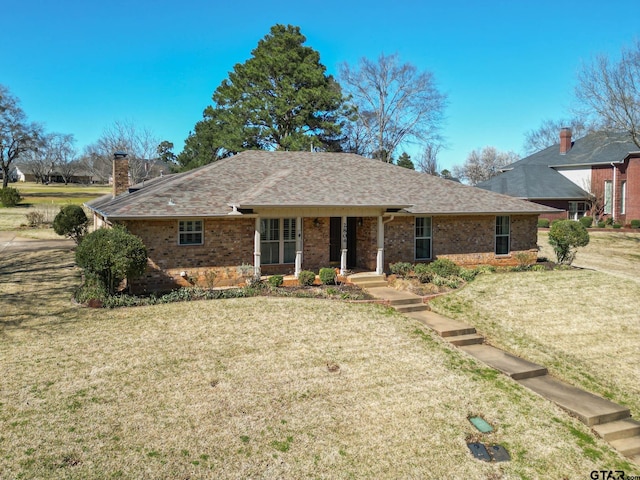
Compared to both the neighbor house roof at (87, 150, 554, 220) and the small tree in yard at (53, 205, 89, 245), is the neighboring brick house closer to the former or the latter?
the neighbor house roof at (87, 150, 554, 220)

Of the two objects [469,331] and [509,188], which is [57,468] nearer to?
[469,331]

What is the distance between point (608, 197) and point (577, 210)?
3083 mm

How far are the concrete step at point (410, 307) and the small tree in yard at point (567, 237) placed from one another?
9807mm

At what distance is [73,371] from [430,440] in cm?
702

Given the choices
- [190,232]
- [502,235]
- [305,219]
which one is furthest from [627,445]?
[502,235]

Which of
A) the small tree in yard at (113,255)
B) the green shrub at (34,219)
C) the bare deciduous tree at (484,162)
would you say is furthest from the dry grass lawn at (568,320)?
the bare deciduous tree at (484,162)

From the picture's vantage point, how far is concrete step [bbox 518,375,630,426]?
8.19m

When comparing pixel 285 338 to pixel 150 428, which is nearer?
pixel 150 428

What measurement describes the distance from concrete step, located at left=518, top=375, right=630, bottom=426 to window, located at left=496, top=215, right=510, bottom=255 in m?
10.7

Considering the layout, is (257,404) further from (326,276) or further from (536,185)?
(536,185)

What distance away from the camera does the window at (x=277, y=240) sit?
16188 mm

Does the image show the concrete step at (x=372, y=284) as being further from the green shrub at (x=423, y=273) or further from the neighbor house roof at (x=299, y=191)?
the neighbor house roof at (x=299, y=191)

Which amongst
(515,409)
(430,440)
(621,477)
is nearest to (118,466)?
(430,440)

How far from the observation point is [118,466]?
6.23 metres
